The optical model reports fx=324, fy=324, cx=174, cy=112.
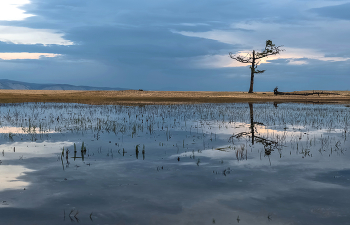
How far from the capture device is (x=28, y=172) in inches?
334

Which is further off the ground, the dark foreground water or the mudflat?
the mudflat

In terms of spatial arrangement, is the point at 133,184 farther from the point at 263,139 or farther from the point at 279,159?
the point at 263,139

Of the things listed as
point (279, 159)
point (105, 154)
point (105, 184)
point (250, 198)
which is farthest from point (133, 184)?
point (279, 159)

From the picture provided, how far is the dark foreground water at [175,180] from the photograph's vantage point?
572 centimetres

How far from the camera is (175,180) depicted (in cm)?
773

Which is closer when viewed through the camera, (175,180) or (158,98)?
(175,180)

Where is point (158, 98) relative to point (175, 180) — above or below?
above

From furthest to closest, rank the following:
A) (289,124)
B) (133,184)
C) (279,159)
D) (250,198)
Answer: (289,124), (279,159), (133,184), (250,198)

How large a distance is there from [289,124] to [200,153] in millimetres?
10161

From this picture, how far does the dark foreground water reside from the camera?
18.8 ft

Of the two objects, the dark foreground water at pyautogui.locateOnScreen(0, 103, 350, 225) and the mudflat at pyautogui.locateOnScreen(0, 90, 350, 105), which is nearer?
the dark foreground water at pyautogui.locateOnScreen(0, 103, 350, 225)

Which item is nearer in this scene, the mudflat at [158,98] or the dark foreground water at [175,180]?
the dark foreground water at [175,180]

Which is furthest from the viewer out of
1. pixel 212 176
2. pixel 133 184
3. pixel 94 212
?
pixel 212 176

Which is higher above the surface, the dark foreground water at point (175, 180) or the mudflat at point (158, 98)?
the mudflat at point (158, 98)
